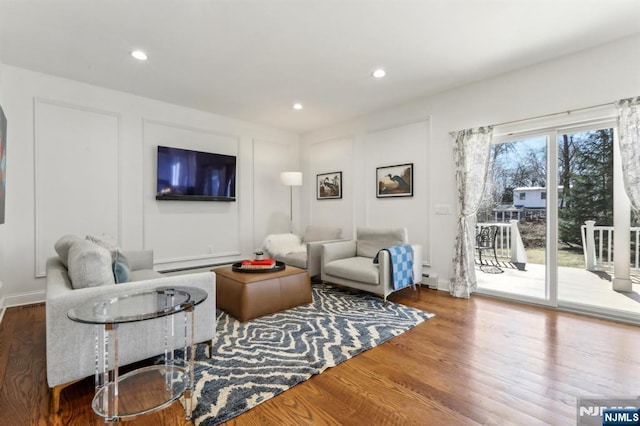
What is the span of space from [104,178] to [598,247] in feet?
18.7

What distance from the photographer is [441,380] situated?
6.06 ft

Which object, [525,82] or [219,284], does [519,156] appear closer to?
[525,82]

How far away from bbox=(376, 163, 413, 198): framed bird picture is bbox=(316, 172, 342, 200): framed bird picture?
→ 807 mm

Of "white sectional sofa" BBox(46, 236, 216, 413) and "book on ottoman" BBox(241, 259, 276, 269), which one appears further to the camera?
"book on ottoman" BBox(241, 259, 276, 269)

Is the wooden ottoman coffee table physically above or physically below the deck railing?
below

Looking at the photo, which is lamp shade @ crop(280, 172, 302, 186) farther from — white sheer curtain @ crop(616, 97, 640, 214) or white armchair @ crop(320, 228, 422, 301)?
white sheer curtain @ crop(616, 97, 640, 214)

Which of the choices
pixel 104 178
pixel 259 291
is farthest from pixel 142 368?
pixel 104 178

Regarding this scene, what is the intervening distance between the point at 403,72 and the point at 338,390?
323cm

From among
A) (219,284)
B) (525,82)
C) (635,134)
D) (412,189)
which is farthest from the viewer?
(412,189)

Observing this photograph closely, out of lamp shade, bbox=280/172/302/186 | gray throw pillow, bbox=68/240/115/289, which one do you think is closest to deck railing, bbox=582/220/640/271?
lamp shade, bbox=280/172/302/186

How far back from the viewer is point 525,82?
3256mm

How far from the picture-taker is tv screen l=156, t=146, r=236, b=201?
13.8 feet

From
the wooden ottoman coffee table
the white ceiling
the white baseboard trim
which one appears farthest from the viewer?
the white baseboard trim

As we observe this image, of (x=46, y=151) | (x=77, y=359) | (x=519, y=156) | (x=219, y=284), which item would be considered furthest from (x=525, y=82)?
(x=46, y=151)
